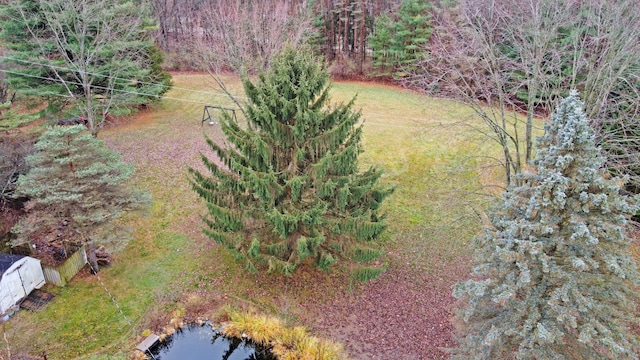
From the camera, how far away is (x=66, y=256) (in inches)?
472

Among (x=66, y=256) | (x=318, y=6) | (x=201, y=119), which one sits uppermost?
(x=318, y=6)

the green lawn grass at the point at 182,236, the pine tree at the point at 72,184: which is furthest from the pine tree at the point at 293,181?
the pine tree at the point at 72,184

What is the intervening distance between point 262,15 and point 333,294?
48.6ft

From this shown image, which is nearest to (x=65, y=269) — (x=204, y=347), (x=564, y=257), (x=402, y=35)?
(x=204, y=347)

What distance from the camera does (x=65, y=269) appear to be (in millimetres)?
11727

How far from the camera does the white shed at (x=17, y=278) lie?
10.3 m

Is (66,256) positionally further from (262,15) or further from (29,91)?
(262,15)

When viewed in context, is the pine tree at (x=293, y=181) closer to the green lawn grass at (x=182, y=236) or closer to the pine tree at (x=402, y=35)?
the green lawn grass at (x=182, y=236)

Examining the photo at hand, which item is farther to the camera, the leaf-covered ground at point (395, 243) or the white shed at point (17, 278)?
the leaf-covered ground at point (395, 243)

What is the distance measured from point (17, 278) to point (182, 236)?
4.66 m

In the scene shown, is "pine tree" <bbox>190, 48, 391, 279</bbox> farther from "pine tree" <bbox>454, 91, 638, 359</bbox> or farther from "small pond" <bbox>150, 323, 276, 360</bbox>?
"pine tree" <bbox>454, 91, 638, 359</bbox>

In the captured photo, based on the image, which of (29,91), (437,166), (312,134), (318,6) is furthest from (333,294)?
(318,6)

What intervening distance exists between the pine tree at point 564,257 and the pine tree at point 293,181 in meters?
3.94

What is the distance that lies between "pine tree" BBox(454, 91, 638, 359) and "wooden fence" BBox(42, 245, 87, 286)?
35.2ft
